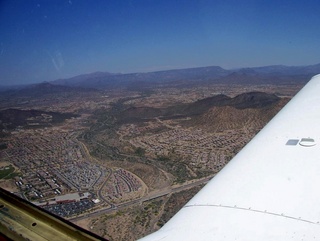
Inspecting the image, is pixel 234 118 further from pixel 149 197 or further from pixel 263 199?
pixel 263 199

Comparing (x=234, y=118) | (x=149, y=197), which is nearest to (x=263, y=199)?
(x=149, y=197)

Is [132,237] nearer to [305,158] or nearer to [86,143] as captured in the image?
[305,158]

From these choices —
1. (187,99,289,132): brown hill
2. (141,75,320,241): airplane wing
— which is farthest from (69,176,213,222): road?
(187,99,289,132): brown hill

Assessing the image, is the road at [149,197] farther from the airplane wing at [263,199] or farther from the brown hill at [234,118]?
the brown hill at [234,118]

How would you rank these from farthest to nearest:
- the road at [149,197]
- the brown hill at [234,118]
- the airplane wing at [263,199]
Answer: the brown hill at [234,118] < the road at [149,197] < the airplane wing at [263,199]

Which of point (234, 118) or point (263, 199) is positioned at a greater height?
point (263, 199)

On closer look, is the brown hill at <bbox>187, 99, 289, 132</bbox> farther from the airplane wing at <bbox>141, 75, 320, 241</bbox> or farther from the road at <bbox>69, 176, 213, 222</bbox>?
the airplane wing at <bbox>141, 75, 320, 241</bbox>

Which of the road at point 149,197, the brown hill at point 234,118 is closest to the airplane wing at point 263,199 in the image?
the road at point 149,197

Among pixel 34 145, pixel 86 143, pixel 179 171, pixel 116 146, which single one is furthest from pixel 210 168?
pixel 34 145
